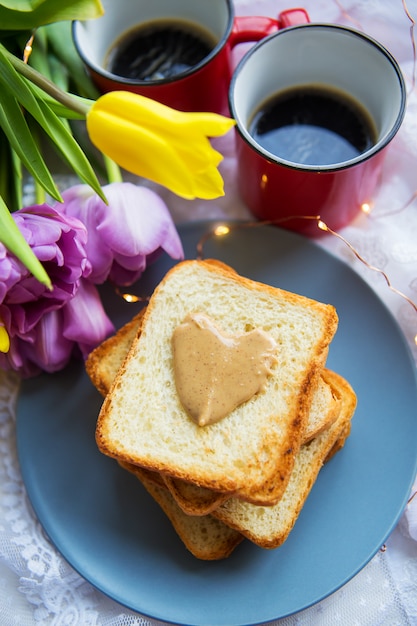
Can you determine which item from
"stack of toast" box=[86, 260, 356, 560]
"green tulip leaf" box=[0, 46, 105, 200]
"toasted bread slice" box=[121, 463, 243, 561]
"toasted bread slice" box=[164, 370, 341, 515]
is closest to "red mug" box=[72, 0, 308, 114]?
"green tulip leaf" box=[0, 46, 105, 200]

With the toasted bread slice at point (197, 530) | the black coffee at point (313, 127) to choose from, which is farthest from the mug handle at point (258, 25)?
the toasted bread slice at point (197, 530)

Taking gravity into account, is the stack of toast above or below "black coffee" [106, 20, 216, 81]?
below

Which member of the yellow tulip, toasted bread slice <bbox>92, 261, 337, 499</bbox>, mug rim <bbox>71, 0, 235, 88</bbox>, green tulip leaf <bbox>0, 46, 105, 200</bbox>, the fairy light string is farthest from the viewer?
the fairy light string

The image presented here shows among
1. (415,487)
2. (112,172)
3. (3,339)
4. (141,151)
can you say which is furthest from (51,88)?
(415,487)

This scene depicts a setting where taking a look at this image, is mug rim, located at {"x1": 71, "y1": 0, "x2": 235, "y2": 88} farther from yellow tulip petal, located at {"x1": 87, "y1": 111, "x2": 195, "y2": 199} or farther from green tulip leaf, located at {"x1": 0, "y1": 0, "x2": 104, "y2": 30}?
yellow tulip petal, located at {"x1": 87, "y1": 111, "x2": 195, "y2": 199}

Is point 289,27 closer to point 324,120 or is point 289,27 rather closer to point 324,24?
point 324,24

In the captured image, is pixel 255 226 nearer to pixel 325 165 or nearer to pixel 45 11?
pixel 325 165
